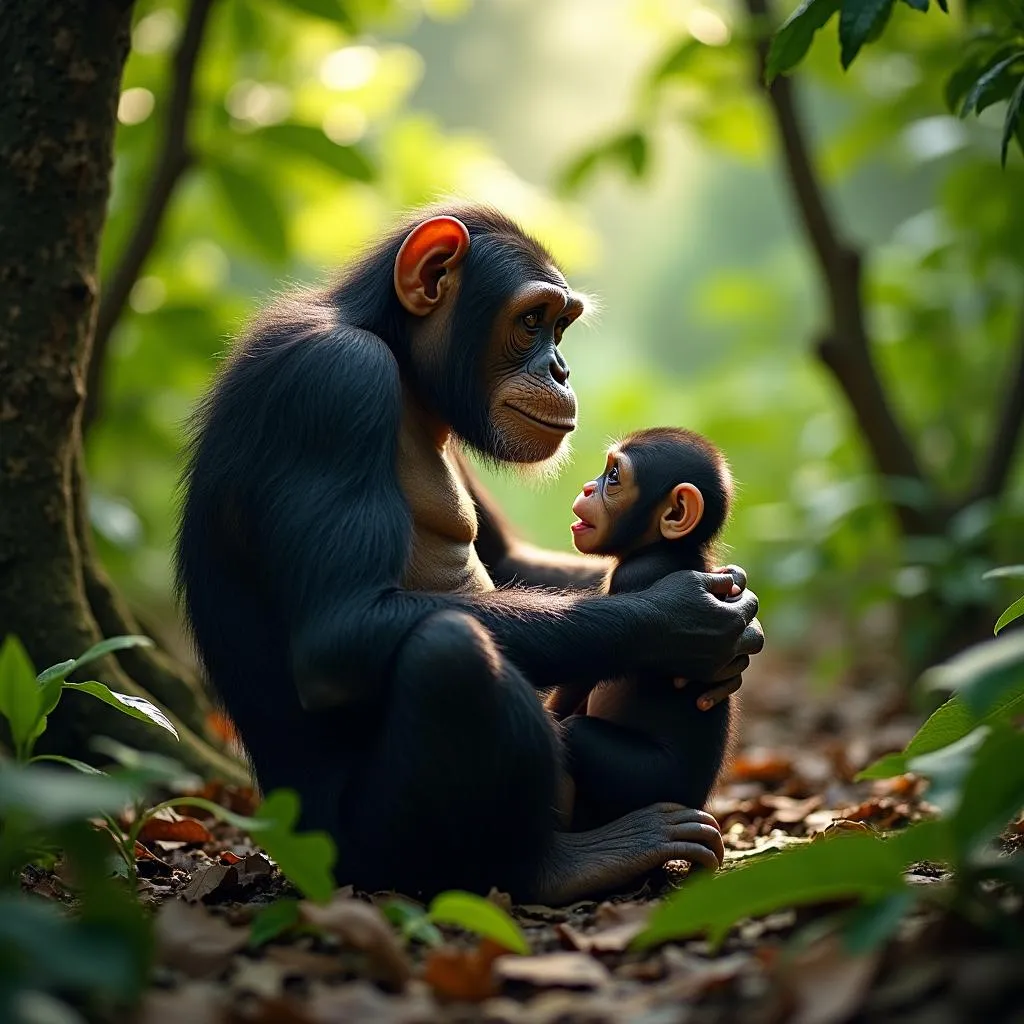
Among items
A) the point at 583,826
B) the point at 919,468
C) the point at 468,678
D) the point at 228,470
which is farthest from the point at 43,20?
the point at 919,468

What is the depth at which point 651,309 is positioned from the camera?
17.2 meters

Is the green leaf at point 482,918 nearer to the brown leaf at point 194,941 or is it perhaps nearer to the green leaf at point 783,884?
the green leaf at point 783,884

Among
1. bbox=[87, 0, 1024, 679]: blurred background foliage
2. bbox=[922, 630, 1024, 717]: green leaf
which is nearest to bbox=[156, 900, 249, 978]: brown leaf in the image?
bbox=[922, 630, 1024, 717]: green leaf

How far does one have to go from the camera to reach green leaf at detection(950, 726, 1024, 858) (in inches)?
70.9

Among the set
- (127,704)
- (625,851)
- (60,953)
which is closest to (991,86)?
(625,851)

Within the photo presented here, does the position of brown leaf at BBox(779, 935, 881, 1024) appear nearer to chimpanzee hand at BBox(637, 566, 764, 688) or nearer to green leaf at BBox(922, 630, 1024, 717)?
green leaf at BBox(922, 630, 1024, 717)

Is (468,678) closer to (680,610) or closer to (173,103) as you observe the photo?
(680,610)

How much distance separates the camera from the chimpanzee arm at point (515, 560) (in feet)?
12.6

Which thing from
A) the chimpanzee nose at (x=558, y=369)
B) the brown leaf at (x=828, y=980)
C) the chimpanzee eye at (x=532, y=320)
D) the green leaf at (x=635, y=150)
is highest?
the green leaf at (x=635, y=150)

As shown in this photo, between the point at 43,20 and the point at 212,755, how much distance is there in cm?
215

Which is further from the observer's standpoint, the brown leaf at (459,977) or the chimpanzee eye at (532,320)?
the chimpanzee eye at (532,320)

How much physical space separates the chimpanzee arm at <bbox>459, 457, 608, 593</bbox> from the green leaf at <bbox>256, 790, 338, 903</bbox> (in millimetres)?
1734

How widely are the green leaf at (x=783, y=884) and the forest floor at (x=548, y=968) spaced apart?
0.07m

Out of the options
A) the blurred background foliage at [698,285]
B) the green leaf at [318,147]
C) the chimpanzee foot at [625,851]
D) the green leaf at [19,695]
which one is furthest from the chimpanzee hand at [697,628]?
the green leaf at [318,147]
